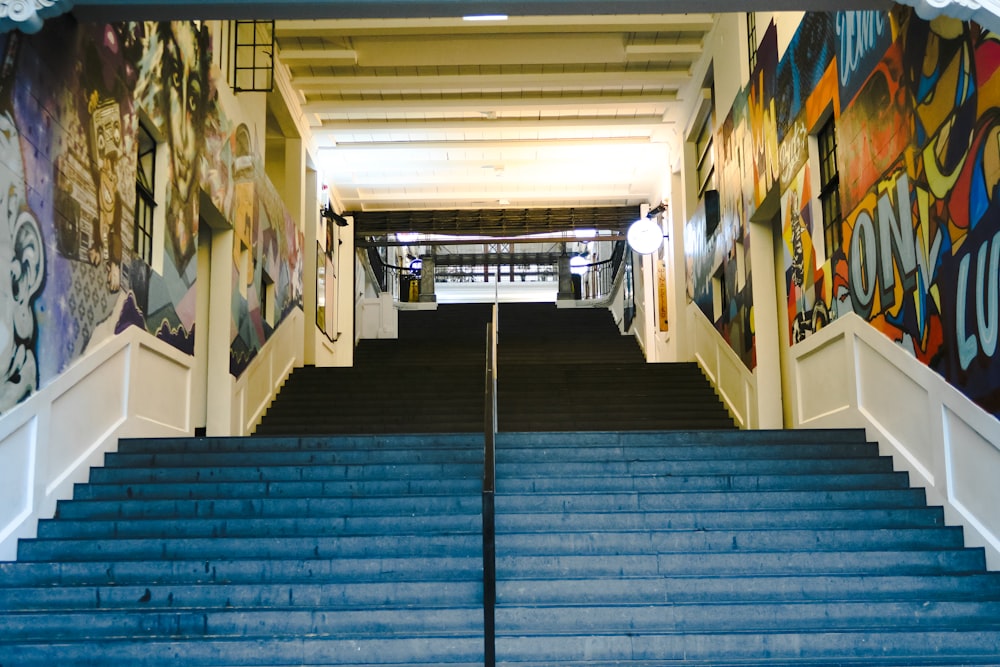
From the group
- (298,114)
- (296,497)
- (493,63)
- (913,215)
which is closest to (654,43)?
(493,63)

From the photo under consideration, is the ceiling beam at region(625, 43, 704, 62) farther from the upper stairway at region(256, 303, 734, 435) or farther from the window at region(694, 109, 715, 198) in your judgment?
the upper stairway at region(256, 303, 734, 435)

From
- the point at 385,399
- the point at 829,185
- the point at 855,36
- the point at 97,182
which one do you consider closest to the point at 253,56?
the point at 385,399

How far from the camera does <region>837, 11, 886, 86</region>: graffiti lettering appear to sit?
7205mm

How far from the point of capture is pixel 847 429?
A: 7.59 m

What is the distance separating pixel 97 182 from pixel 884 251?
6032mm

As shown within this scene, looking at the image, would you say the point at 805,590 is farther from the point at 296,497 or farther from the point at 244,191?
the point at 244,191

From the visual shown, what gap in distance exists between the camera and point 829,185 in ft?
28.2

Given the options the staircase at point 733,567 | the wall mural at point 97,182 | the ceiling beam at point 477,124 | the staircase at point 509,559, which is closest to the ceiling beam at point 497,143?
the ceiling beam at point 477,124

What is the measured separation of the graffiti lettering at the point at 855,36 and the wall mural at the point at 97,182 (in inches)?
235

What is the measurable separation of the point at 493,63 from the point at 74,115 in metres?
7.45

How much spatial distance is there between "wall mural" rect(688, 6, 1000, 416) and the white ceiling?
4104mm

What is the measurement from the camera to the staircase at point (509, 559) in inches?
189

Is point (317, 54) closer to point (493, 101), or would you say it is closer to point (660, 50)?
point (493, 101)

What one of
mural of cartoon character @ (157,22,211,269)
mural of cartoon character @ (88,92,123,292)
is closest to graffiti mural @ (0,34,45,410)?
mural of cartoon character @ (88,92,123,292)
